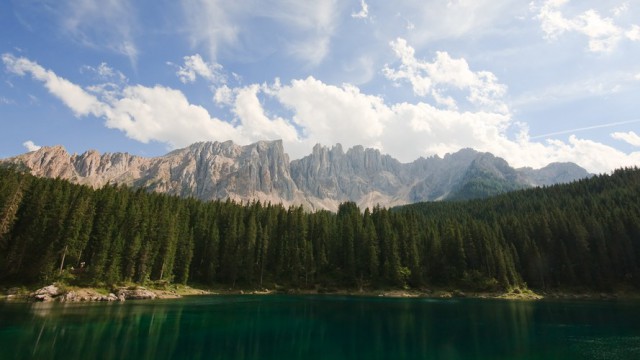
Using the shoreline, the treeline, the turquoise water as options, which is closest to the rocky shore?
the shoreline

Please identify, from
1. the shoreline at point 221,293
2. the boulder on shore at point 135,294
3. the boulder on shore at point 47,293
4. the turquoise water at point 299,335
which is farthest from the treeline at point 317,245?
the turquoise water at point 299,335

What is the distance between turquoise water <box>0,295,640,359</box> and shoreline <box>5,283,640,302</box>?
10955mm

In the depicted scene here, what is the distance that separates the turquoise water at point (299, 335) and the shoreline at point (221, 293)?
431 inches

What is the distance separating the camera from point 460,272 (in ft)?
367

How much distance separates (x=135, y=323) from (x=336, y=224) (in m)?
97.1

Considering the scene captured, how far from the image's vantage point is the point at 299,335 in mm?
37469

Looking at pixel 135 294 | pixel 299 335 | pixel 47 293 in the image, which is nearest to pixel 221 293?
pixel 135 294

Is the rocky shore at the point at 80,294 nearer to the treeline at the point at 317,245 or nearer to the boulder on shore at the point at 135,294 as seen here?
the boulder on shore at the point at 135,294

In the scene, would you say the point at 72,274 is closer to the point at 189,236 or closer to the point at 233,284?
the point at 189,236

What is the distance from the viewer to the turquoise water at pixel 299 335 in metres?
28.5

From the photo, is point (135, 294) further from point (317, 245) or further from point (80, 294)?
point (317, 245)

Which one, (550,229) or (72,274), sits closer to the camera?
(72,274)

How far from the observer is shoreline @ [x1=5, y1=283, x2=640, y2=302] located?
207ft

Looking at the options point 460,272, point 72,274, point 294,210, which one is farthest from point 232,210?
point 460,272
